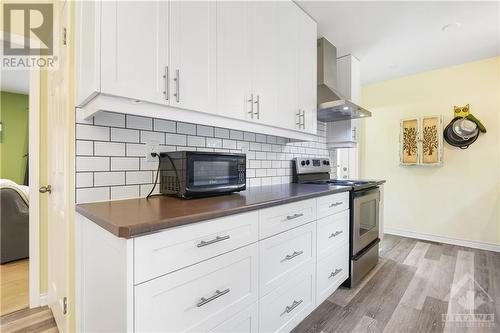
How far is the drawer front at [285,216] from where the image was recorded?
1.32 m

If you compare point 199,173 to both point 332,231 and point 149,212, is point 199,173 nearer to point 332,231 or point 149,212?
point 149,212

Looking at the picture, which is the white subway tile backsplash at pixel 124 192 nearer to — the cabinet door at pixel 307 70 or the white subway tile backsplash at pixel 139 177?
the white subway tile backsplash at pixel 139 177

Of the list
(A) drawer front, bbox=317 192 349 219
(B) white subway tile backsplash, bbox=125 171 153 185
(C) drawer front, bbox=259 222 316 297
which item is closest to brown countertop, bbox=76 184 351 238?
(B) white subway tile backsplash, bbox=125 171 153 185

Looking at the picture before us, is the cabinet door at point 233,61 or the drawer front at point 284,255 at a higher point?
the cabinet door at point 233,61

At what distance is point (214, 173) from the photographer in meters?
1.48

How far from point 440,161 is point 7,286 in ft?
16.4

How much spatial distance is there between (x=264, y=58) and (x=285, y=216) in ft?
3.58

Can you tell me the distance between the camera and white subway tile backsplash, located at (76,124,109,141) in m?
1.26

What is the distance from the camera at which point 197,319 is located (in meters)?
1.02

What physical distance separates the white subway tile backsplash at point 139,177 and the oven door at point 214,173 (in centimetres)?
32

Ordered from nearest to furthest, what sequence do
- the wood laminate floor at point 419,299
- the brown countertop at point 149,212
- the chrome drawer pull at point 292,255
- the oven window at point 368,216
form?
the brown countertop at point 149,212, the chrome drawer pull at point 292,255, the wood laminate floor at point 419,299, the oven window at point 368,216

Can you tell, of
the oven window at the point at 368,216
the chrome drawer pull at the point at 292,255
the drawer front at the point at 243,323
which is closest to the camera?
the drawer front at the point at 243,323

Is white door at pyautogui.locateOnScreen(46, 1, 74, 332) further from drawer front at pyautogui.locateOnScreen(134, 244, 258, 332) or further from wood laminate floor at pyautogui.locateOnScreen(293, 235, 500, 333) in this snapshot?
wood laminate floor at pyautogui.locateOnScreen(293, 235, 500, 333)

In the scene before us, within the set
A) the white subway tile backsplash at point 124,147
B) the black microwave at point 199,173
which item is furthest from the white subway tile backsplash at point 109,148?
the black microwave at point 199,173
